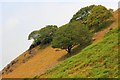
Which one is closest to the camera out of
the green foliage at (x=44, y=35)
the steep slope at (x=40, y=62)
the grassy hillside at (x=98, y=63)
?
the grassy hillside at (x=98, y=63)

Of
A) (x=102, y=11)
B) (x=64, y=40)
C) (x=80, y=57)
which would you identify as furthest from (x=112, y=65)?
(x=102, y=11)

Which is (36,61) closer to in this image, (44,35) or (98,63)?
(44,35)

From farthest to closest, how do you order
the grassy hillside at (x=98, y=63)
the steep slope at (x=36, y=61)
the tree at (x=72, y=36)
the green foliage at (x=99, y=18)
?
the green foliage at (x=99, y=18)
the steep slope at (x=36, y=61)
the tree at (x=72, y=36)
the grassy hillside at (x=98, y=63)

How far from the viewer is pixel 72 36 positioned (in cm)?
4825

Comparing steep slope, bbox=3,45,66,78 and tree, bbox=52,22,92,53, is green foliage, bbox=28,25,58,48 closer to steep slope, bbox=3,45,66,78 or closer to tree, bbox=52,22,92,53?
steep slope, bbox=3,45,66,78

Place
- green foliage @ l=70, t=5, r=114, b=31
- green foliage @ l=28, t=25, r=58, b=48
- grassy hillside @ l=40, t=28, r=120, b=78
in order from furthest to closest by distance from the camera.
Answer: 1. green foliage @ l=28, t=25, r=58, b=48
2. green foliage @ l=70, t=5, r=114, b=31
3. grassy hillside @ l=40, t=28, r=120, b=78

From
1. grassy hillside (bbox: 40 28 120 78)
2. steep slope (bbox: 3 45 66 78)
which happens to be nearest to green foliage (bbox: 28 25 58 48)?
steep slope (bbox: 3 45 66 78)

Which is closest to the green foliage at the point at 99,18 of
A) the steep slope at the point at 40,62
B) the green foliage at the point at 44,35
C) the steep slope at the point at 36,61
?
the steep slope at the point at 36,61

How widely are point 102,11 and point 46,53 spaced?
1444cm

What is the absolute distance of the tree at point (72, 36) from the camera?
1903 inches

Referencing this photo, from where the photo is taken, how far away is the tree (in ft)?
159

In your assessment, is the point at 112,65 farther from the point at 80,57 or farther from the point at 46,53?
the point at 46,53

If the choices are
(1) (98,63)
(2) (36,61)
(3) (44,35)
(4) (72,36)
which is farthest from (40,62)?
(1) (98,63)

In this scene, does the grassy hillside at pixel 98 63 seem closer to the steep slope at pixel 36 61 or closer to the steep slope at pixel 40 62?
the steep slope at pixel 36 61
